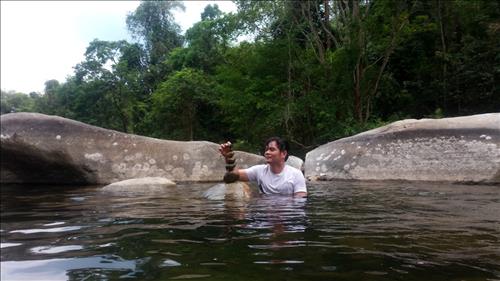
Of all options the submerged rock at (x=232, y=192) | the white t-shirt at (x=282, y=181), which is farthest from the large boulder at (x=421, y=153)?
the submerged rock at (x=232, y=192)

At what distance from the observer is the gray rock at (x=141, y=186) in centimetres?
733

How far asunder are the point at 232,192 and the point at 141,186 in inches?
95.8

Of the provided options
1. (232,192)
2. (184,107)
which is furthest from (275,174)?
(184,107)

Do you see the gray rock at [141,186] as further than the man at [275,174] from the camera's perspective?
Yes

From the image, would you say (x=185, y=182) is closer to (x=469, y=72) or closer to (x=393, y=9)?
(x=393, y=9)

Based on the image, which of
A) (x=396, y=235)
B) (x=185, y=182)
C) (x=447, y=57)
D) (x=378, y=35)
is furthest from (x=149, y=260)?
(x=447, y=57)

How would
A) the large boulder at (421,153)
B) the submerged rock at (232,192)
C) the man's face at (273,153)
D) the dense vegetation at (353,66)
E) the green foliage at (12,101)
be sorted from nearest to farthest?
the man's face at (273,153)
the submerged rock at (232,192)
the large boulder at (421,153)
the dense vegetation at (353,66)
the green foliage at (12,101)

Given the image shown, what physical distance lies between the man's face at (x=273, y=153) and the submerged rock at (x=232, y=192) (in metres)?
0.55

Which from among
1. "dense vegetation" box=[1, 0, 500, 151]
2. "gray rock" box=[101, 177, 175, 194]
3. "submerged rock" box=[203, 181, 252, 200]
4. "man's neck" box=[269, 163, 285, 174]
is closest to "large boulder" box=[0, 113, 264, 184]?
"gray rock" box=[101, 177, 175, 194]

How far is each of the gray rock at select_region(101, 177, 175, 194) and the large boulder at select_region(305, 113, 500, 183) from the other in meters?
3.35

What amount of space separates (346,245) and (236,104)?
43.2ft

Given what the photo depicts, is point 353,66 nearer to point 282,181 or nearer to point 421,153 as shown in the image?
point 421,153

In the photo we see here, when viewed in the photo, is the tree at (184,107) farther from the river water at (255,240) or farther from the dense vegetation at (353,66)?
the river water at (255,240)

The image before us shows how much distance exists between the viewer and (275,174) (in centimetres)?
576
